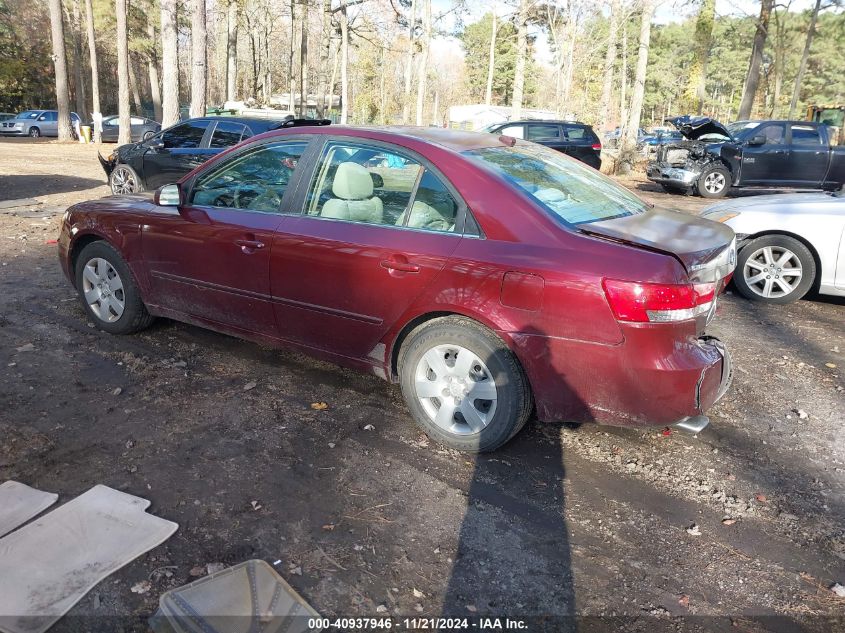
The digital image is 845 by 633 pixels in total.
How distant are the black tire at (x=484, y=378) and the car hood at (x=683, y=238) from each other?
739 millimetres

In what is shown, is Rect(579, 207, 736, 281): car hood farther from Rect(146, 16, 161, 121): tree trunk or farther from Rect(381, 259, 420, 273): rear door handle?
Rect(146, 16, 161, 121): tree trunk

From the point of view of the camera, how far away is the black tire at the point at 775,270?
6320 millimetres

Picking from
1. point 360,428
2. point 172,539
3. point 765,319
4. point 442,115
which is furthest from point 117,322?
point 442,115

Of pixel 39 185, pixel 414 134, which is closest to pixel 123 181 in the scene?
pixel 39 185

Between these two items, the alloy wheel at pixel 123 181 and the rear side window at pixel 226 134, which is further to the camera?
the alloy wheel at pixel 123 181

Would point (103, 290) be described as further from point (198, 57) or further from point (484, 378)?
point (198, 57)

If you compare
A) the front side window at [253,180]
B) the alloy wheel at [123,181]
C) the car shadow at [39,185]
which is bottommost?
the car shadow at [39,185]

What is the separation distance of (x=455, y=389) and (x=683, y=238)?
138 centimetres

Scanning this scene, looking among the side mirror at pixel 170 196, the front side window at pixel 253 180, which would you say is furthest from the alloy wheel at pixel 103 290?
the front side window at pixel 253 180

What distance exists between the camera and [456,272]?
328 cm

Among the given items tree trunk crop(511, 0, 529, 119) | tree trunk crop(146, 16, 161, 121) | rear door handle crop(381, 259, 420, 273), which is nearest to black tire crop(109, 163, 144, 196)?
rear door handle crop(381, 259, 420, 273)

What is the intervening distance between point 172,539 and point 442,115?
214 ft

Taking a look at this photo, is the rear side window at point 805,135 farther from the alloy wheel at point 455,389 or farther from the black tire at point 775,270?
the alloy wheel at point 455,389

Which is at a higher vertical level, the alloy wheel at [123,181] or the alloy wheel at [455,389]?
the alloy wheel at [123,181]
